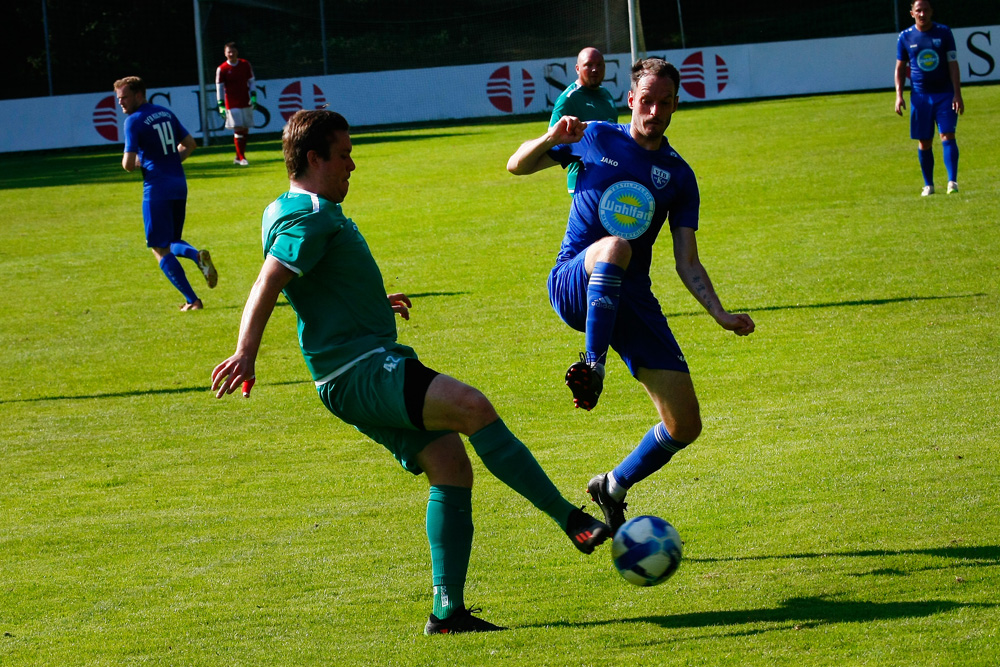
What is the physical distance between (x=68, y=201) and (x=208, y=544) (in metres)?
17.8

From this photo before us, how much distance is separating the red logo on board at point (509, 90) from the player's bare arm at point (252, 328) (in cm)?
2744

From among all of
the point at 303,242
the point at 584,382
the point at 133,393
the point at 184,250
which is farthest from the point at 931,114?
the point at 303,242

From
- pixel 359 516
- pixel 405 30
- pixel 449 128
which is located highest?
pixel 405 30

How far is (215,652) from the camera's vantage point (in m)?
4.58

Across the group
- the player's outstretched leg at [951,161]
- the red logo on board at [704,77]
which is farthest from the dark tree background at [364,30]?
the player's outstretched leg at [951,161]

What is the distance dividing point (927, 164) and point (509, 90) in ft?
55.6

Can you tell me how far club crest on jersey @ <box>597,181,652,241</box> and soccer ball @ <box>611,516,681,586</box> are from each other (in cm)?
152

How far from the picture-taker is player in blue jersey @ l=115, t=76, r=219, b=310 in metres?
13.0

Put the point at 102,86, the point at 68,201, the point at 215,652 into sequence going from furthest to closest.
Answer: the point at 102,86, the point at 68,201, the point at 215,652

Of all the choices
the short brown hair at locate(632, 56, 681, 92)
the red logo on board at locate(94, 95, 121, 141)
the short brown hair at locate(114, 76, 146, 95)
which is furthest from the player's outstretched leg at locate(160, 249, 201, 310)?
the red logo on board at locate(94, 95, 121, 141)

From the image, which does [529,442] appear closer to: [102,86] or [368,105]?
[368,105]

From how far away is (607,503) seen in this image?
579 centimetres

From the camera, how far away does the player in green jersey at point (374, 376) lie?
14.6 feet

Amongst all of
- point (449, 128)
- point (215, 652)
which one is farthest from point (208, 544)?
point (449, 128)
